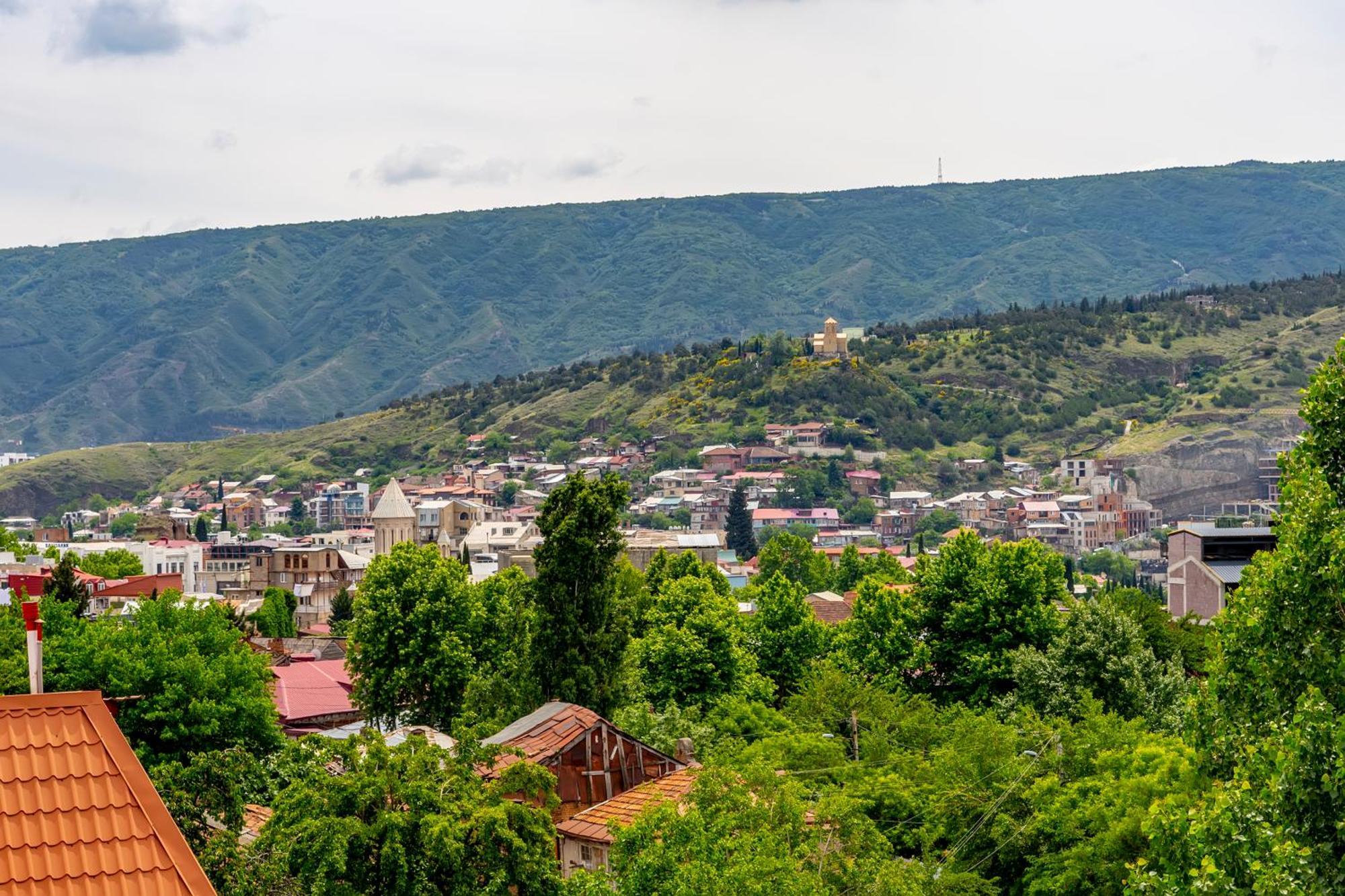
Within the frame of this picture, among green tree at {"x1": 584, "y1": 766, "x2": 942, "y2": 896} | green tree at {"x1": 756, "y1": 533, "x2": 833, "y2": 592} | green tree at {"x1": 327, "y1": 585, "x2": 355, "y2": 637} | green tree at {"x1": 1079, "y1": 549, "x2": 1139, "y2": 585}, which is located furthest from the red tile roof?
green tree at {"x1": 1079, "y1": 549, "x2": 1139, "y2": 585}

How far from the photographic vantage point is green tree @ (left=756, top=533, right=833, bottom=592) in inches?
5285

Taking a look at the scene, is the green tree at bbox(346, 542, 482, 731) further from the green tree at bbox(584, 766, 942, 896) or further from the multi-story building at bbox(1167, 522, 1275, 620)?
the multi-story building at bbox(1167, 522, 1275, 620)

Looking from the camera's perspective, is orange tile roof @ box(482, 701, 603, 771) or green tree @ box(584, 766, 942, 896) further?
orange tile roof @ box(482, 701, 603, 771)

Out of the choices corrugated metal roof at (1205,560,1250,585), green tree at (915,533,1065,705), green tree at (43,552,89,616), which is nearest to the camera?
green tree at (915,533,1065,705)

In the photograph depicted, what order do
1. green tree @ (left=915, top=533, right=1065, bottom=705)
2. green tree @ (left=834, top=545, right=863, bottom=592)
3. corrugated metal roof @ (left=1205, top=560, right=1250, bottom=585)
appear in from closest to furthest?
green tree @ (left=915, top=533, right=1065, bottom=705) < corrugated metal roof @ (left=1205, top=560, right=1250, bottom=585) < green tree @ (left=834, top=545, right=863, bottom=592)

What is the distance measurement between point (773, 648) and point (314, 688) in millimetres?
18291

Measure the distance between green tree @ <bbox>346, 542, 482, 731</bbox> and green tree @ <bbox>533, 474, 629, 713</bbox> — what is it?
9618mm

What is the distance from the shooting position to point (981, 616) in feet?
194

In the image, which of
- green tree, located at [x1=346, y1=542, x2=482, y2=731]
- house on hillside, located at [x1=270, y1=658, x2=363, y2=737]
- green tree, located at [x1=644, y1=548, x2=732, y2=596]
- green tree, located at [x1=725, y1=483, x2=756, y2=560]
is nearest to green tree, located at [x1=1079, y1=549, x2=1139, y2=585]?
green tree, located at [x1=725, y1=483, x2=756, y2=560]

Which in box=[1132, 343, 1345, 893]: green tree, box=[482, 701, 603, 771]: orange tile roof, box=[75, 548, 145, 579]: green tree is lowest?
box=[75, 548, 145, 579]: green tree

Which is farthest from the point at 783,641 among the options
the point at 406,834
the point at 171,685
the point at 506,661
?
the point at 406,834

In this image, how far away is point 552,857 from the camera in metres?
29.3

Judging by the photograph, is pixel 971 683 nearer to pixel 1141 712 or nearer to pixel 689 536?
pixel 1141 712

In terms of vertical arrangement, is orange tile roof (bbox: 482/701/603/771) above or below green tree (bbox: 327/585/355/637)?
above
